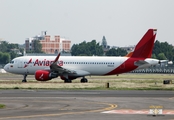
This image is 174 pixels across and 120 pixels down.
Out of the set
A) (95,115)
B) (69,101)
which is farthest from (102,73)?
(95,115)

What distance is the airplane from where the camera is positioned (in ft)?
236

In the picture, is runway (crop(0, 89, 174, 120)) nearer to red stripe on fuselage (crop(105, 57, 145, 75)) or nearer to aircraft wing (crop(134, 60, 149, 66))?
aircraft wing (crop(134, 60, 149, 66))

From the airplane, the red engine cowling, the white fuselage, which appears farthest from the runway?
the white fuselage

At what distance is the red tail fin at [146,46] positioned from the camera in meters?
72.2

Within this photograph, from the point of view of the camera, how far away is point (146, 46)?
7225cm

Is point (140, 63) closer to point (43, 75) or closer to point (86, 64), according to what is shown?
point (86, 64)

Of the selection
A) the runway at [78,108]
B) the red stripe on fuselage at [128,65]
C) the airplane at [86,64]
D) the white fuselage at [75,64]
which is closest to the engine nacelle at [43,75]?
the airplane at [86,64]

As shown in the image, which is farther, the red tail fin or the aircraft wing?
the red tail fin

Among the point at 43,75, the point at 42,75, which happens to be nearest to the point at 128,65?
the point at 43,75

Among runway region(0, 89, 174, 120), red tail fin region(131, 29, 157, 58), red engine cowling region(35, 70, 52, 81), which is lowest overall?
runway region(0, 89, 174, 120)

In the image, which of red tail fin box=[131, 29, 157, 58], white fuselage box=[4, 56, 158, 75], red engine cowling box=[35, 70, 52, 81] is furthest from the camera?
white fuselage box=[4, 56, 158, 75]

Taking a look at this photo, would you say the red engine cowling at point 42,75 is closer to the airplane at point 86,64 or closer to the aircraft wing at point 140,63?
the airplane at point 86,64

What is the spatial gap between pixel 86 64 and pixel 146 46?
829cm

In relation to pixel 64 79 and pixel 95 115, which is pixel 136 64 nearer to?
pixel 64 79
